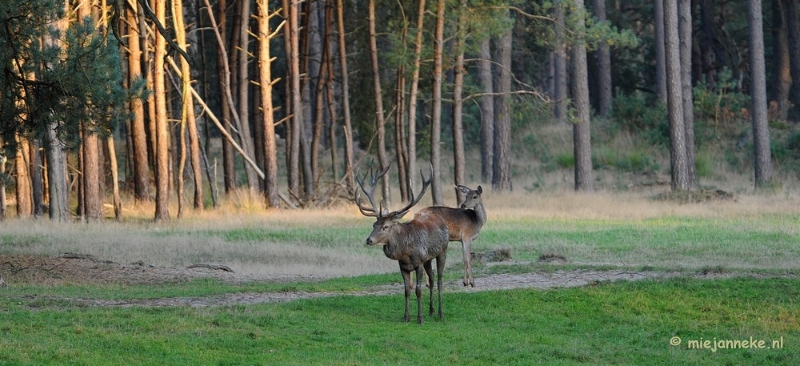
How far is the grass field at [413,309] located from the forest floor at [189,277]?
1.18ft

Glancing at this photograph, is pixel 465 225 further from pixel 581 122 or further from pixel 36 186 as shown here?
pixel 581 122

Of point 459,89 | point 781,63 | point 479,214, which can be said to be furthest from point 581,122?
point 479,214

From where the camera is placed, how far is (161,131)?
100 feet

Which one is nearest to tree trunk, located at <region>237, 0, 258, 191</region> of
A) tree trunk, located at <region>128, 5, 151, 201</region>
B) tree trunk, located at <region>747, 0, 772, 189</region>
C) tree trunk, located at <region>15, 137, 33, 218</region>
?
tree trunk, located at <region>128, 5, 151, 201</region>

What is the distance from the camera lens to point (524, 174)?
4903 centimetres

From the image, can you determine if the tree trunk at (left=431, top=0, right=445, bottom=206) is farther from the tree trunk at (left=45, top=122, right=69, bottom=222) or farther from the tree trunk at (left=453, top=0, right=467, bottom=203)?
the tree trunk at (left=45, top=122, right=69, bottom=222)

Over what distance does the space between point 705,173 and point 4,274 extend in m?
32.7

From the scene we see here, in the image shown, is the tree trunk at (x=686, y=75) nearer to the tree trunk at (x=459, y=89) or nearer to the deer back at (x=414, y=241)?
the tree trunk at (x=459, y=89)

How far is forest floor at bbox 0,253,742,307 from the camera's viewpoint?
16.7 meters

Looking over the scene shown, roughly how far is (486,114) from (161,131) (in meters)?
16.2

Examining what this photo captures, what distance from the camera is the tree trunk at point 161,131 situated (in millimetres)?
29938

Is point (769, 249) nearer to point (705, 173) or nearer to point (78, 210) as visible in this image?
point (78, 210)

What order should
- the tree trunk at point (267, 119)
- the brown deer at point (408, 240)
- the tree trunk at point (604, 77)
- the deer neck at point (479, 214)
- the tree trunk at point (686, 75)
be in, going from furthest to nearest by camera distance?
the tree trunk at point (604, 77)
the tree trunk at point (686, 75)
the tree trunk at point (267, 119)
the deer neck at point (479, 214)
the brown deer at point (408, 240)

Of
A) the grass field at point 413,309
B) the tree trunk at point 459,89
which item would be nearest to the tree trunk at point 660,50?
the tree trunk at point 459,89
